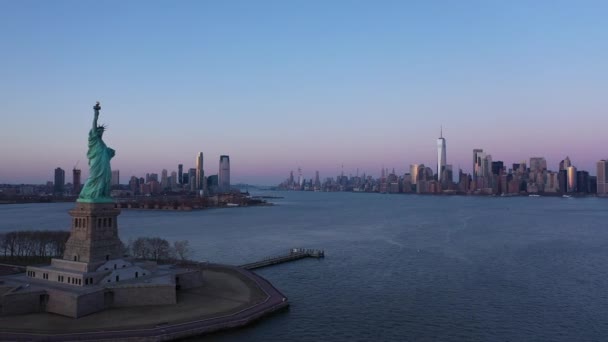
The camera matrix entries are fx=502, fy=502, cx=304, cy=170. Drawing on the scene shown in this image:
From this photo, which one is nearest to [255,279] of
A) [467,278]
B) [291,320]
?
[291,320]

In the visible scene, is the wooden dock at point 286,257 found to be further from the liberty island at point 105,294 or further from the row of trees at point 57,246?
the liberty island at point 105,294

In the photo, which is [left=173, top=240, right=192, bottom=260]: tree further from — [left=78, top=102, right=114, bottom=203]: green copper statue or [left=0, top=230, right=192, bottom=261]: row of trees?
[left=78, top=102, right=114, bottom=203]: green copper statue

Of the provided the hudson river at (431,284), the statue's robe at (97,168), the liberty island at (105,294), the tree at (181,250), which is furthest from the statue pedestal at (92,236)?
the tree at (181,250)

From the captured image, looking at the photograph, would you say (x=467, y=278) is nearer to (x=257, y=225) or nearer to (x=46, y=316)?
(x=46, y=316)

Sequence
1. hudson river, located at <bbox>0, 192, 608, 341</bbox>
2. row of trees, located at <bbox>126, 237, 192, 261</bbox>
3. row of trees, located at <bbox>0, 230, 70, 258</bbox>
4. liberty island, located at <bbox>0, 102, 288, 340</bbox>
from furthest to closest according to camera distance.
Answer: row of trees, located at <bbox>0, 230, 70, 258</bbox> → row of trees, located at <bbox>126, 237, 192, 261</bbox> → hudson river, located at <bbox>0, 192, 608, 341</bbox> → liberty island, located at <bbox>0, 102, 288, 340</bbox>

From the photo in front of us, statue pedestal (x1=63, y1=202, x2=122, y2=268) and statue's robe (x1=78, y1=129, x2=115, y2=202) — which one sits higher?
statue's robe (x1=78, y1=129, x2=115, y2=202)

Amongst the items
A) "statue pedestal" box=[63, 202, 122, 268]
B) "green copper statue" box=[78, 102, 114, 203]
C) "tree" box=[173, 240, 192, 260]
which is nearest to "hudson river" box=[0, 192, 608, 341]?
"tree" box=[173, 240, 192, 260]

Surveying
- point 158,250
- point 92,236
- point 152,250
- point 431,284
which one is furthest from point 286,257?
point 92,236

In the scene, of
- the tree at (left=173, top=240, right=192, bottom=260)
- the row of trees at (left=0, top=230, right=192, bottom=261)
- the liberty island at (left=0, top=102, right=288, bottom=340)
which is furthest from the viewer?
the row of trees at (left=0, top=230, right=192, bottom=261)
